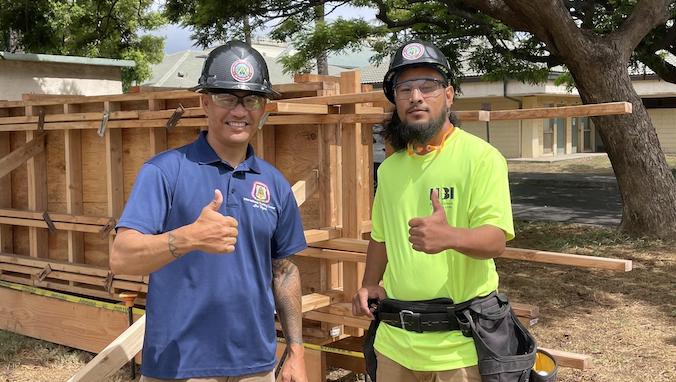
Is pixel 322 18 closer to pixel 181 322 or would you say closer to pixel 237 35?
pixel 237 35

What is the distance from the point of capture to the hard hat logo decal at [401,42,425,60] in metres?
2.84

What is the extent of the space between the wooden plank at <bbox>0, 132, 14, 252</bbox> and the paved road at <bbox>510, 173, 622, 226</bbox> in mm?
9599

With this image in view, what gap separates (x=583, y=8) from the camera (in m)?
12.1

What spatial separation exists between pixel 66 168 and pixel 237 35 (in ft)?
18.7

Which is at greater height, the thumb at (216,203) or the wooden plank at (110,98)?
the wooden plank at (110,98)

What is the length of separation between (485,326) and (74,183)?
16.9ft

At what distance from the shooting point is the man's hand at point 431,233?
2.47 m

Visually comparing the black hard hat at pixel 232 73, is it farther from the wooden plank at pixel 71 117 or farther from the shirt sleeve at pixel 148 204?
the wooden plank at pixel 71 117

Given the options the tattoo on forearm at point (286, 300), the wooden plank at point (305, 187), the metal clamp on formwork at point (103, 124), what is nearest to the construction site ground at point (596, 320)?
the wooden plank at point (305, 187)

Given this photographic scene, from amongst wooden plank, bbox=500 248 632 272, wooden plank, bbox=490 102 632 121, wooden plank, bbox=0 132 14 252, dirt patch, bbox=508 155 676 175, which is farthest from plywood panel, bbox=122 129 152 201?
dirt patch, bbox=508 155 676 175

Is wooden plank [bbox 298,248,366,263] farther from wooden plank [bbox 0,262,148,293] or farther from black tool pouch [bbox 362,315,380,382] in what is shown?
black tool pouch [bbox 362,315,380,382]

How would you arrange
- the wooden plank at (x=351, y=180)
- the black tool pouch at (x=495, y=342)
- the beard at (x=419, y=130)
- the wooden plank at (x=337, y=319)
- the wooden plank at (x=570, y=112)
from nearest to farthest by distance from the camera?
the black tool pouch at (x=495, y=342), the beard at (x=419, y=130), the wooden plank at (x=570, y=112), the wooden plank at (x=337, y=319), the wooden plank at (x=351, y=180)

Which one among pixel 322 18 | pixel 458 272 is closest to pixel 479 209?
pixel 458 272

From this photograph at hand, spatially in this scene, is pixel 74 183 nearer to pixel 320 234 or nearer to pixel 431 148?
pixel 320 234
